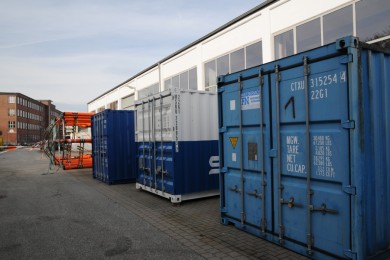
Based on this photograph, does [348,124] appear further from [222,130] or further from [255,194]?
[222,130]

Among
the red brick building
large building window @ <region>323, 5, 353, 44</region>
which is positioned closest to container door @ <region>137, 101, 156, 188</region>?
large building window @ <region>323, 5, 353, 44</region>

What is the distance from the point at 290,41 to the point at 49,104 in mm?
126338

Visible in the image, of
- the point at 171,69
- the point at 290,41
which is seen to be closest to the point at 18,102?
the point at 171,69

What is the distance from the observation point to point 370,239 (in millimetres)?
4109

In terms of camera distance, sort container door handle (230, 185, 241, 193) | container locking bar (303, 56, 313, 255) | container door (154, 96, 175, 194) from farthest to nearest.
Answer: container door (154, 96, 175, 194) → container door handle (230, 185, 241, 193) → container locking bar (303, 56, 313, 255)

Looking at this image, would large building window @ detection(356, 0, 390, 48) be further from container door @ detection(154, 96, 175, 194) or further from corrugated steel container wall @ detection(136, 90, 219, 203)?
container door @ detection(154, 96, 175, 194)

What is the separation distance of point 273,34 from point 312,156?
9.87 meters

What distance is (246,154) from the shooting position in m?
5.79

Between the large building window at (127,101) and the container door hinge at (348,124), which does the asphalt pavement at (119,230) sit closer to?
the container door hinge at (348,124)

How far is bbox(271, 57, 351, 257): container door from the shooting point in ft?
13.6

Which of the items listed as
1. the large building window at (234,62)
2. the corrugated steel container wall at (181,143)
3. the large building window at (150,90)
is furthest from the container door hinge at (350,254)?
the large building window at (150,90)

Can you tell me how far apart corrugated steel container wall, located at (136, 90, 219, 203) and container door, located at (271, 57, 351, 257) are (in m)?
3.60

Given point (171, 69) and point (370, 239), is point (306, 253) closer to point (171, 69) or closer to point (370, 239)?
point (370, 239)

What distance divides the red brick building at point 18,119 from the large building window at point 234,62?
67.9 metres
